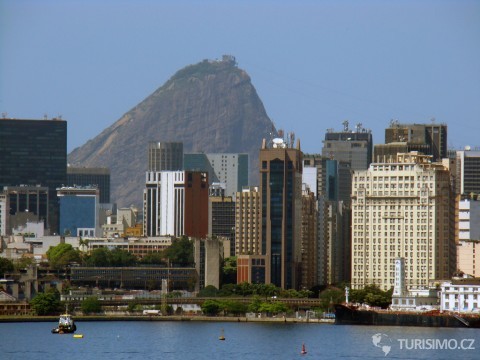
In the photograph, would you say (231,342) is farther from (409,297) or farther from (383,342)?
(409,297)

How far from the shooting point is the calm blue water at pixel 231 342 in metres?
135

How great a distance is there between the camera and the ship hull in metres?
179

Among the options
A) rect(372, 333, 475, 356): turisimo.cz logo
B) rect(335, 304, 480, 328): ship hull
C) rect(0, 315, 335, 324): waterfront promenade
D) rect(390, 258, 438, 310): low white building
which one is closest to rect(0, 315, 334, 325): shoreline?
rect(0, 315, 335, 324): waterfront promenade

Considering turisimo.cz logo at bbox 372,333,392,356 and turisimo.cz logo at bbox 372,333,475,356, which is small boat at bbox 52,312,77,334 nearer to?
turisimo.cz logo at bbox 372,333,392,356

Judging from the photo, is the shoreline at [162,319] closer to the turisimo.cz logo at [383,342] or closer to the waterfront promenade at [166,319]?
the waterfront promenade at [166,319]

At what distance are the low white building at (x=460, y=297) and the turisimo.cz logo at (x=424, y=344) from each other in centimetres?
3209

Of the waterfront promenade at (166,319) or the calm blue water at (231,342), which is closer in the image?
the calm blue water at (231,342)

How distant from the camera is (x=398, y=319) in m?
182

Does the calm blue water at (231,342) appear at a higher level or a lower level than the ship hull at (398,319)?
lower

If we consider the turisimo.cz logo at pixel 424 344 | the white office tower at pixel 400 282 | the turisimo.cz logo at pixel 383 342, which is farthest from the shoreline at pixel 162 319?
the turisimo.cz logo at pixel 424 344

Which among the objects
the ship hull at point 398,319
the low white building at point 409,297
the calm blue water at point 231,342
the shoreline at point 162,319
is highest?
the low white building at point 409,297

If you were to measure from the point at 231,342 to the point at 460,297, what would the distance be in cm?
4122

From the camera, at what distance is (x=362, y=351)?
139625 mm

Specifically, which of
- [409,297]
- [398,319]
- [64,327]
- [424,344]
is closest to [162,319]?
[409,297]
